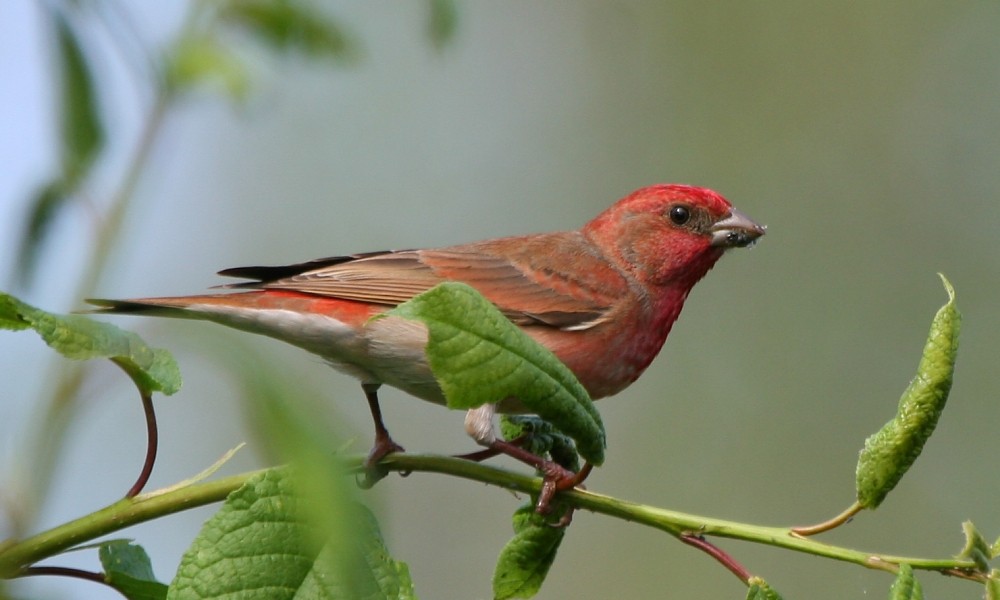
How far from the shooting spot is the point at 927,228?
13766mm

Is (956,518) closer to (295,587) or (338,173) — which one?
(338,173)

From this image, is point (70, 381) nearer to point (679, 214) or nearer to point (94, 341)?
point (94, 341)

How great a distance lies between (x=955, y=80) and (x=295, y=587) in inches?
576

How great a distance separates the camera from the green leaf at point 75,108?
97.9 inches

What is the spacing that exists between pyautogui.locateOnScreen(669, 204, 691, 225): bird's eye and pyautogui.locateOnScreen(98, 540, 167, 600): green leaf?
3.66 m

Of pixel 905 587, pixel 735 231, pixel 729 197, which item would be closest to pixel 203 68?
pixel 905 587

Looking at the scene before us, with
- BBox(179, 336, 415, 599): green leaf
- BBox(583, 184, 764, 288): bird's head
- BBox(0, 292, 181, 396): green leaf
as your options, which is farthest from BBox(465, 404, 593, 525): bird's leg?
BBox(583, 184, 764, 288): bird's head

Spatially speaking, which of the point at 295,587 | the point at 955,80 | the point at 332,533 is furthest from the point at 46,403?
the point at 955,80

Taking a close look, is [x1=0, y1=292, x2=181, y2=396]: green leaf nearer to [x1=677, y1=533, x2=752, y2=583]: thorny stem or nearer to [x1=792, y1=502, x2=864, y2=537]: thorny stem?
[x1=677, y1=533, x2=752, y2=583]: thorny stem

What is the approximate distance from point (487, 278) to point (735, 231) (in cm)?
118

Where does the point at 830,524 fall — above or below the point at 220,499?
below

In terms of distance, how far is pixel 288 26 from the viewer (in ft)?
9.84

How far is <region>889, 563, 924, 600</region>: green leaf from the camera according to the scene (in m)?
2.19

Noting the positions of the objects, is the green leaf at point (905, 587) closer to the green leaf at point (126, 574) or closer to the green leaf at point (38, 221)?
the green leaf at point (126, 574)
